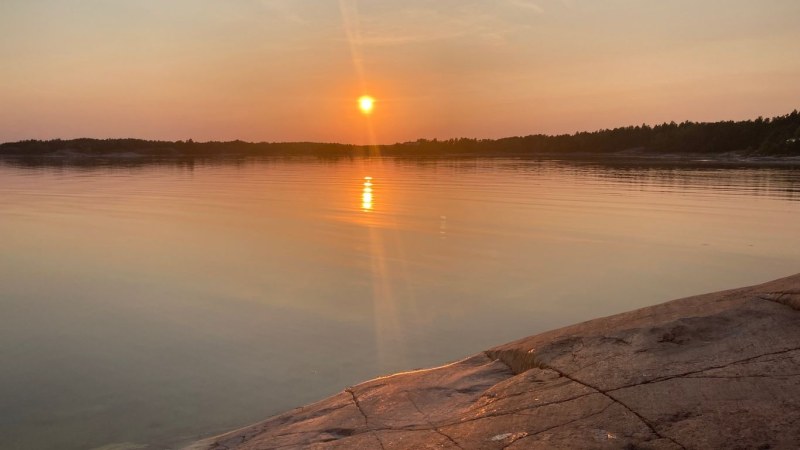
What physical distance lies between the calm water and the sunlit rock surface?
149 centimetres

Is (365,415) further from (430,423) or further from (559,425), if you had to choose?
(559,425)

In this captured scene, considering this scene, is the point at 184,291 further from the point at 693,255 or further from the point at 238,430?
the point at 693,255

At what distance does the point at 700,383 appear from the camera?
416 cm

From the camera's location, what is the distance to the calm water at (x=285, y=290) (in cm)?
684

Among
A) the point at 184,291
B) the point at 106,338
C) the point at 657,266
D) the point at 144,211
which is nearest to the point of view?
the point at 106,338

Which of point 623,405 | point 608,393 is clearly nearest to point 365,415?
point 608,393

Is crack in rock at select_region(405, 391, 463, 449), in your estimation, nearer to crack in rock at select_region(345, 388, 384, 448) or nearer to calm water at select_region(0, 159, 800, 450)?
crack in rock at select_region(345, 388, 384, 448)

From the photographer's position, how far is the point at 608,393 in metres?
4.29

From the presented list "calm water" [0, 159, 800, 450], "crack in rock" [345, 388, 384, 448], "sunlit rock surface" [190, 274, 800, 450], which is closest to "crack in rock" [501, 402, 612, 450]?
"sunlit rock surface" [190, 274, 800, 450]

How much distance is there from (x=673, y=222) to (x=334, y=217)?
1205 centimetres

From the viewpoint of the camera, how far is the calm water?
22.4ft

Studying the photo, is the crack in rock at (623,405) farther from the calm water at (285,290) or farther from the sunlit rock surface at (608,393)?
the calm water at (285,290)

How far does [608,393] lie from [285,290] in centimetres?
802

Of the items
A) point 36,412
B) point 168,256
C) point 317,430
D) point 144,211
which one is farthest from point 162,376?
point 144,211
